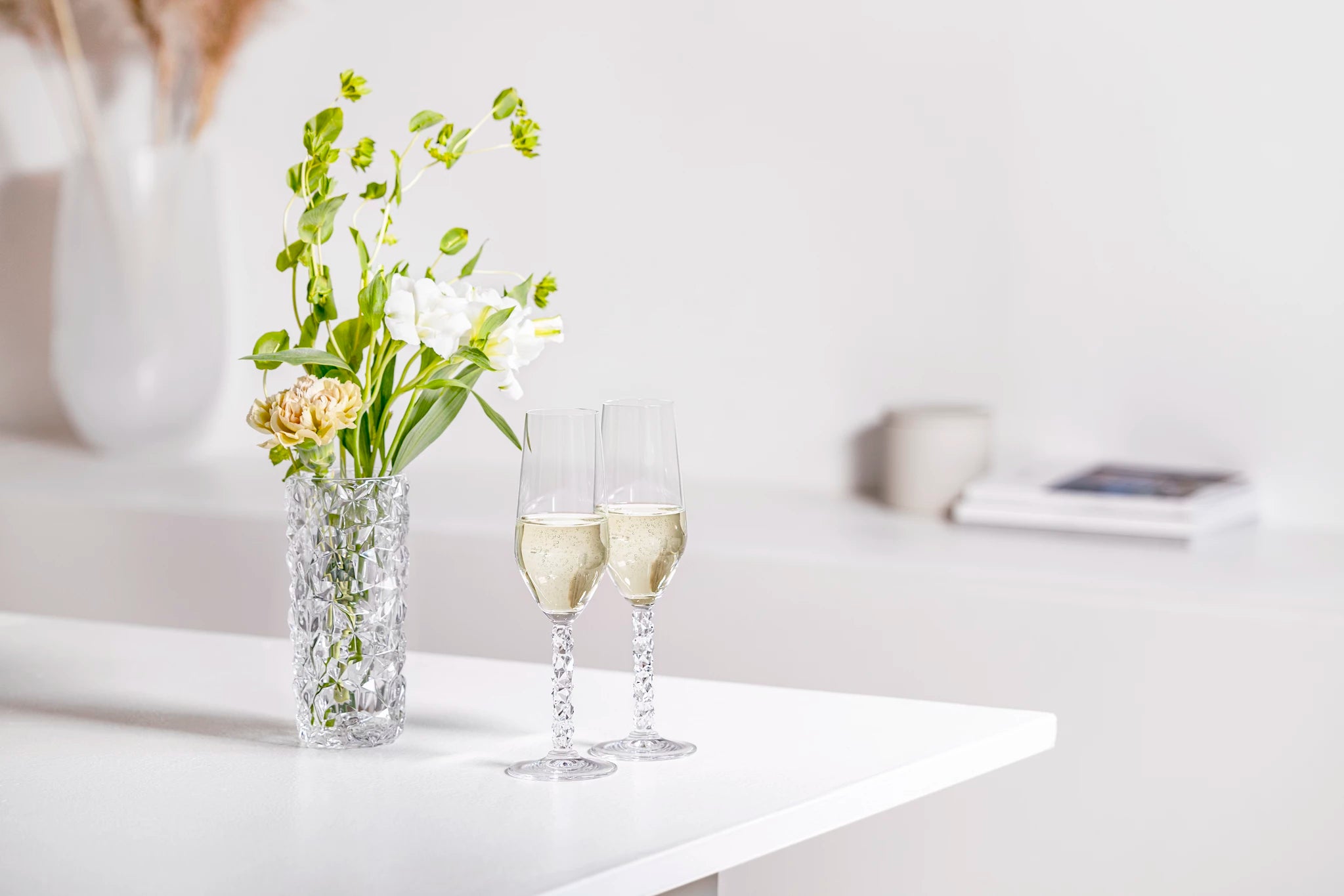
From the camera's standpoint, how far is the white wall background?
1.90m

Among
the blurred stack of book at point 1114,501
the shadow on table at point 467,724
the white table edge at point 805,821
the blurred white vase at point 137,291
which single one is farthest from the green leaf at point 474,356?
the blurred white vase at point 137,291

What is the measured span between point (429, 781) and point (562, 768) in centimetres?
8

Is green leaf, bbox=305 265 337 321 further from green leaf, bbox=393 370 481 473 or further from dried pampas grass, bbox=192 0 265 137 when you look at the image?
dried pampas grass, bbox=192 0 265 137

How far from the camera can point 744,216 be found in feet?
7.24

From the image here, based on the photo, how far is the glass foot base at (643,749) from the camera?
94 cm

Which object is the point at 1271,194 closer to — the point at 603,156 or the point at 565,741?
the point at 603,156

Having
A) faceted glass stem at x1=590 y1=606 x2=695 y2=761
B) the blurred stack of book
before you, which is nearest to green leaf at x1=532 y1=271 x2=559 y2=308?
faceted glass stem at x1=590 y1=606 x2=695 y2=761

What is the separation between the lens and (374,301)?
0.99 m

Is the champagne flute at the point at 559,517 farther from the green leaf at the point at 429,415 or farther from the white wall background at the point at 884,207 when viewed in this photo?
the white wall background at the point at 884,207

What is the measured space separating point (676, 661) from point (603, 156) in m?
0.83

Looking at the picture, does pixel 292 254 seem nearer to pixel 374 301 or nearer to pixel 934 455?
pixel 374 301

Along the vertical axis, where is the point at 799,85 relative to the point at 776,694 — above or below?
above

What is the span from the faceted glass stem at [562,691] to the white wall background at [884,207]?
1251 millimetres

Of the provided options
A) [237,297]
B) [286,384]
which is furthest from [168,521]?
[237,297]
